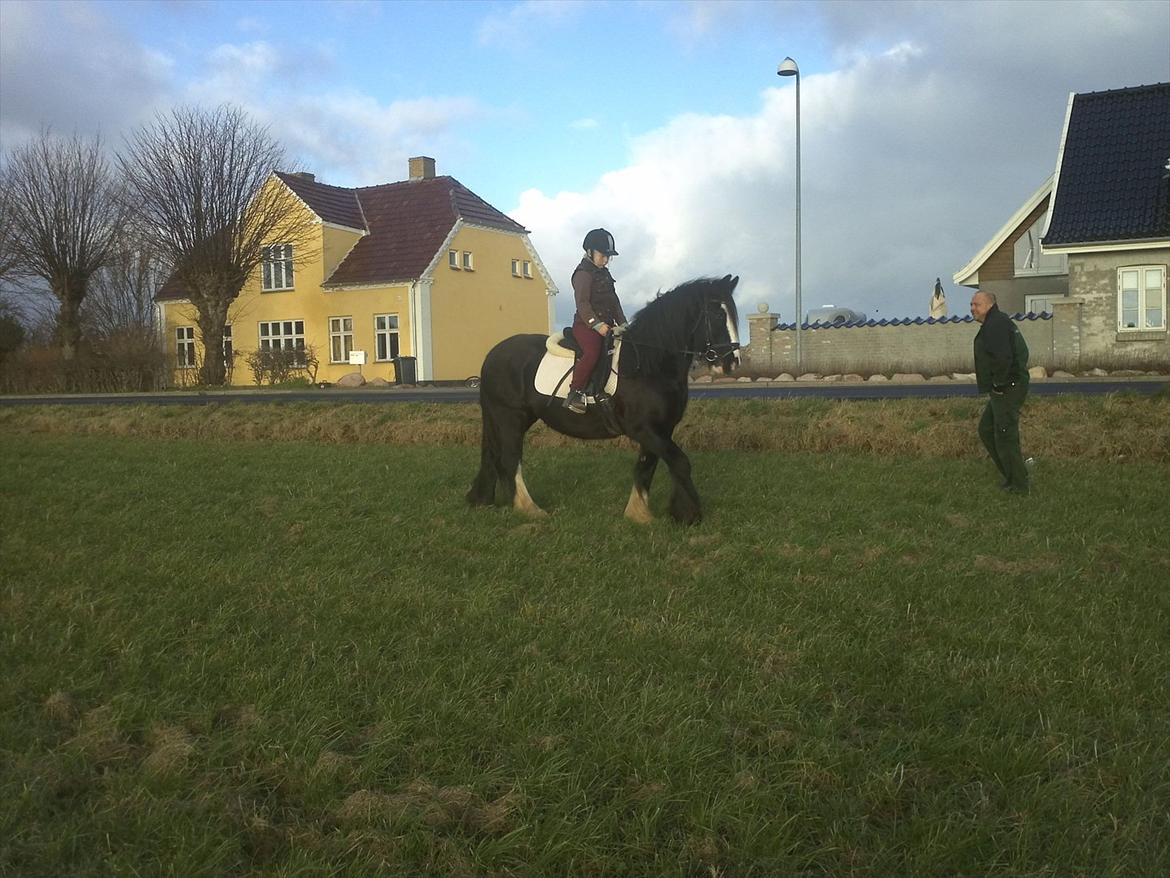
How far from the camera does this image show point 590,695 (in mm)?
4012

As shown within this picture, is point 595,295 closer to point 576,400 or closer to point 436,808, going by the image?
point 576,400

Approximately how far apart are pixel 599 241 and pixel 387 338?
33.3 metres

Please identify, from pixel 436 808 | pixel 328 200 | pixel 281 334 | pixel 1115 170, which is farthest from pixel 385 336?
pixel 436 808

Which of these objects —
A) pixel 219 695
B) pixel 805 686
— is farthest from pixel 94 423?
pixel 805 686

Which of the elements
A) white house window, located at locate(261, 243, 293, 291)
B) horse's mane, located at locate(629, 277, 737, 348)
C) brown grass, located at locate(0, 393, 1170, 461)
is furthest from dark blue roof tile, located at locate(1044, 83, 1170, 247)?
white house window, located at locate(261, 243, 293, 291)

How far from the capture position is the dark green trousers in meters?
9.26

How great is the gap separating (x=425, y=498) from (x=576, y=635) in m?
5.01

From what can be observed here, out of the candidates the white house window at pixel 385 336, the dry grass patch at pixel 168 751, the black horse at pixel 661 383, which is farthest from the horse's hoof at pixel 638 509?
the white house window at pixel 385 336

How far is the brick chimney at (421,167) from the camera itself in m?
46.6

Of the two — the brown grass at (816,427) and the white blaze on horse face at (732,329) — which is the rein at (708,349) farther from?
the brown grass at (816,427)

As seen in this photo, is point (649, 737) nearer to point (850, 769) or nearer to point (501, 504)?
point (850, 769)

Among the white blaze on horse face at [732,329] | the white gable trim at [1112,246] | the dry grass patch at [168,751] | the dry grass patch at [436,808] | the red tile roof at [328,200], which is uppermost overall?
the red tile roof at [328,200]

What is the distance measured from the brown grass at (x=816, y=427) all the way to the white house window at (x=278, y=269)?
24.2 metres

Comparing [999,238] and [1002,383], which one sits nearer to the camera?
[1002,383]
